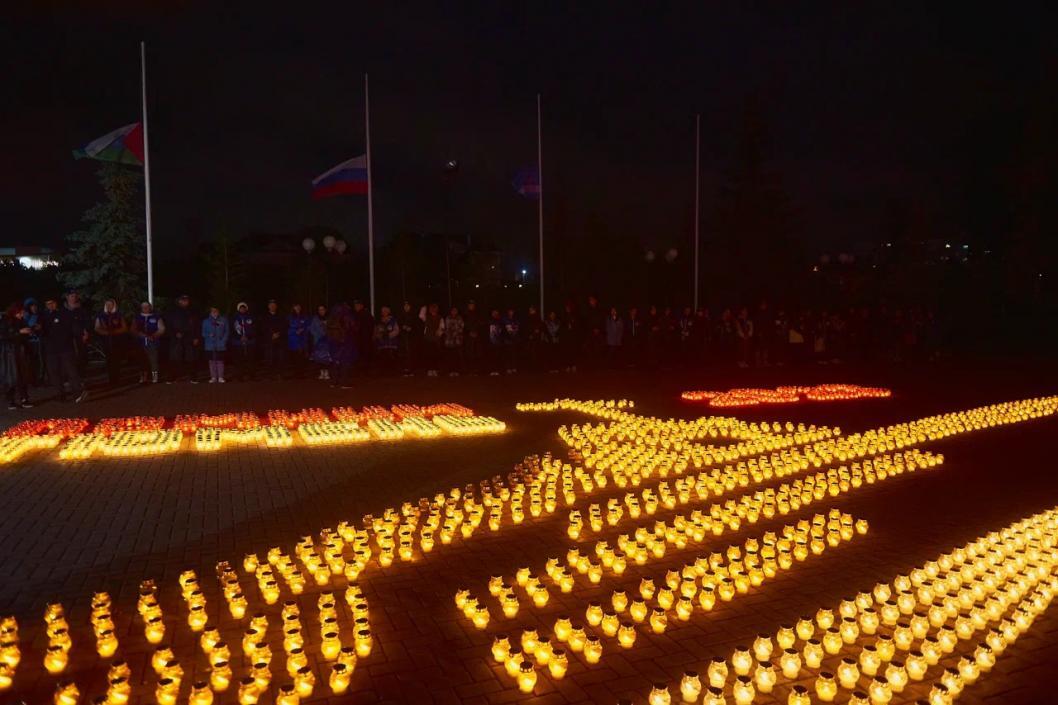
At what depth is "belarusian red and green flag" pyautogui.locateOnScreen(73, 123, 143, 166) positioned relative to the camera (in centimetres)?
1836

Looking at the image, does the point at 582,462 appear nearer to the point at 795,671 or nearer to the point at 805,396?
the point at 795,671

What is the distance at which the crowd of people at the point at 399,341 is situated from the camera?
1416 cm

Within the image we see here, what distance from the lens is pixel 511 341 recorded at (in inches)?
744

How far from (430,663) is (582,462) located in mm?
5088

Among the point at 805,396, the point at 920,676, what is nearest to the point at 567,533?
the point at 920,676

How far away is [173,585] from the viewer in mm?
5398

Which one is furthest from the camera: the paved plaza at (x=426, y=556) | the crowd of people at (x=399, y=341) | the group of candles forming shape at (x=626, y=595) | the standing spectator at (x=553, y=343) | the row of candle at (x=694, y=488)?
the standing spectator at (x=553, y=343)

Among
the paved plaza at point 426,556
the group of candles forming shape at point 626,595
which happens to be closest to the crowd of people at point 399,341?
the paved plaza at point 426,556

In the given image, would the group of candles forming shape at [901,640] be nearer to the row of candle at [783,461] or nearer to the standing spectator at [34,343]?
the row of candle at [783,461]

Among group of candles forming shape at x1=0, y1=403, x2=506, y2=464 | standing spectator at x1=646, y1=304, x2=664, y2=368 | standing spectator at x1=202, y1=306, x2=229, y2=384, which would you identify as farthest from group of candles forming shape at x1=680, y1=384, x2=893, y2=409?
standing spectator at x1=202, y1=306, x2=229, y2=384

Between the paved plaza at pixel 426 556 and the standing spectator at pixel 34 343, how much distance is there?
233 cm

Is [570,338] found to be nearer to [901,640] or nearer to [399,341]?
[399,341]

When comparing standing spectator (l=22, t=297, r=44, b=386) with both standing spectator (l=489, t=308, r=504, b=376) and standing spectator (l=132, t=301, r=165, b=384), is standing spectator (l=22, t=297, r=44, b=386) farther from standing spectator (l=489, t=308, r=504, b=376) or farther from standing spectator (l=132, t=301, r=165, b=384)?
standing spectator (l=489, t=308, r=504, b=376)

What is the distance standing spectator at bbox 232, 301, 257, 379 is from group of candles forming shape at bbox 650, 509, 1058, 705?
15196 mm
